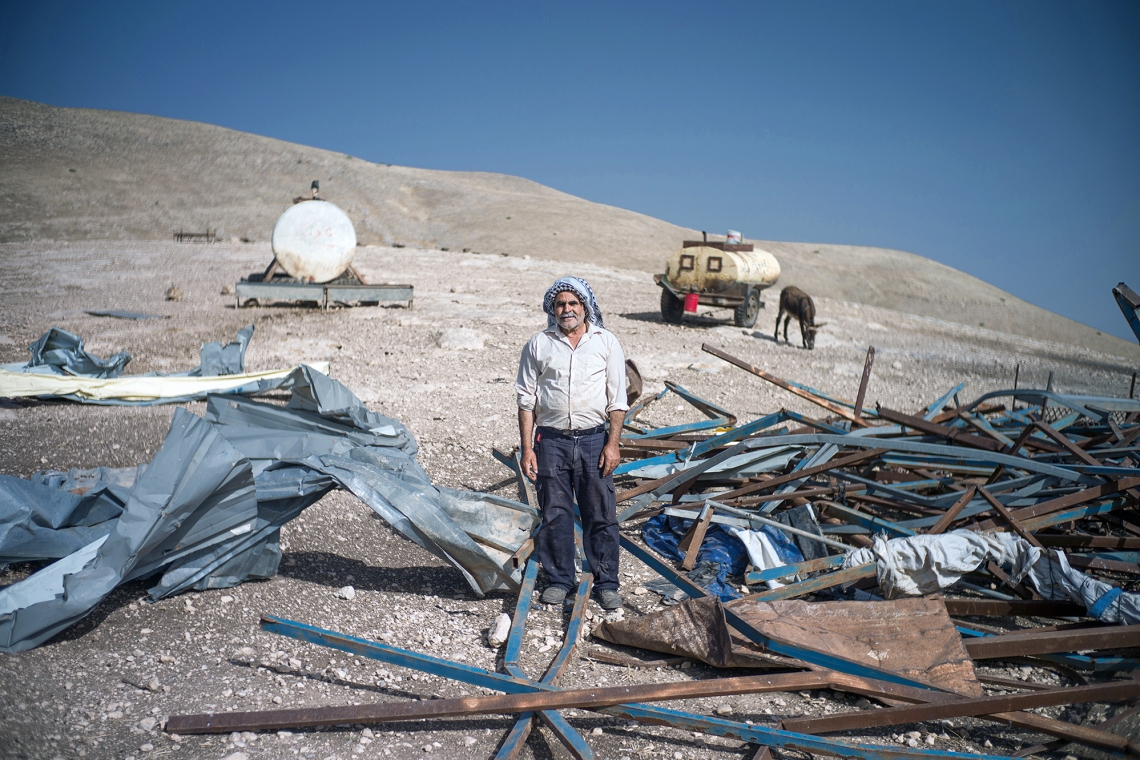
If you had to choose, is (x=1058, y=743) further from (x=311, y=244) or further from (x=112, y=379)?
(x=311, y=244)

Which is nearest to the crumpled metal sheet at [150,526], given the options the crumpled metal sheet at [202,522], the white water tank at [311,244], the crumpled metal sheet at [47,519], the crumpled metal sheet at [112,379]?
the crumpled metal sheet at [202,522]

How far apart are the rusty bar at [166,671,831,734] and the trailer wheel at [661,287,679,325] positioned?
1161 centimetres

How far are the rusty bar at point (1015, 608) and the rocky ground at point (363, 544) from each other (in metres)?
0.36

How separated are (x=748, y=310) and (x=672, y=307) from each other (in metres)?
1.49

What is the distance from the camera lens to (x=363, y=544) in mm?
4434

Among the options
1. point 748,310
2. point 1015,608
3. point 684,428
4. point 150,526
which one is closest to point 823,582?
point 1015,608

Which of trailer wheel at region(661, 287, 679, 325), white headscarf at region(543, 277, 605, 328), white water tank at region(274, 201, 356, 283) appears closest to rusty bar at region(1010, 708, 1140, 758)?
white headscarf at region(543, 277, 605, 328)

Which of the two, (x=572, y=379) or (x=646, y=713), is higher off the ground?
(x=572, y=379)

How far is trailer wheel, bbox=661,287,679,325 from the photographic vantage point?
13.9m

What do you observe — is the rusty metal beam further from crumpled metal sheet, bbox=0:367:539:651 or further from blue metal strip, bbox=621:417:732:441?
blue metal strip, bbox=621:417:732:441

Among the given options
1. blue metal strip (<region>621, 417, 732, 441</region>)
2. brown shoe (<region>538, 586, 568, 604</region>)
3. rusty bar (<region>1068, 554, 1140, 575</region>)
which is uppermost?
blue metal strip (<region>621, 417, 732, 441</region>)

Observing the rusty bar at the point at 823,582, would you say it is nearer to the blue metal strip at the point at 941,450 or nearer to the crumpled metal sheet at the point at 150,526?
the blue metal strip at the point at 941,450

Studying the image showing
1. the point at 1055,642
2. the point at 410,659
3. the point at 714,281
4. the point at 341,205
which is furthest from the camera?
the point at 341,205

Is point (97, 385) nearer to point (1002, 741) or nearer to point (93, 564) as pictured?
point (93, 564)
